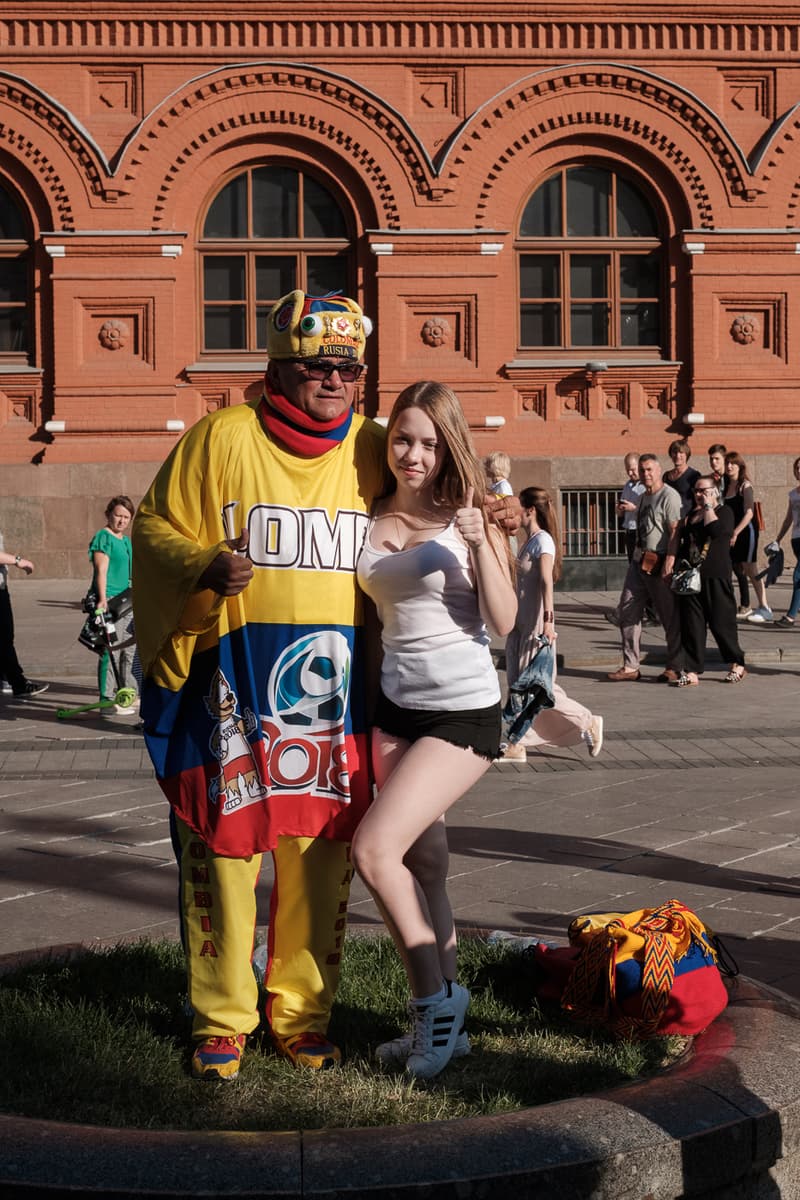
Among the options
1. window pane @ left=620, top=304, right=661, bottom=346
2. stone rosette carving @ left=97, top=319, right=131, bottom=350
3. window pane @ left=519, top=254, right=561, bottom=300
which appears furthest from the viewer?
window pane @ left=620, top=304, right=661, bottom=346

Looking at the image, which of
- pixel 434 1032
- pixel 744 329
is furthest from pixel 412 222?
pixel 434 1032

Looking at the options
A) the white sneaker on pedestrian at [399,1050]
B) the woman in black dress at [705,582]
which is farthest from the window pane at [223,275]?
the white sneaker on pedestrian at [399,1050]

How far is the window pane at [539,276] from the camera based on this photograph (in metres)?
23.9

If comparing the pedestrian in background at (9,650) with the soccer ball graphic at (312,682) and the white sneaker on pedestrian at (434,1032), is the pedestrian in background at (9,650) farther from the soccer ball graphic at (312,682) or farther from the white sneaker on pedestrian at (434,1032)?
the white sneaker on pedestrian at (434,1032)

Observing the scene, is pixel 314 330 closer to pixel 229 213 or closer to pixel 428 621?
pixel 428 621

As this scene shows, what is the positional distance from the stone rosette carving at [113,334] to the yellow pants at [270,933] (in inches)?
761

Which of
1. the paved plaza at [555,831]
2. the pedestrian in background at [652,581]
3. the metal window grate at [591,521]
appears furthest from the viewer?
the metal window grate at [591,521]

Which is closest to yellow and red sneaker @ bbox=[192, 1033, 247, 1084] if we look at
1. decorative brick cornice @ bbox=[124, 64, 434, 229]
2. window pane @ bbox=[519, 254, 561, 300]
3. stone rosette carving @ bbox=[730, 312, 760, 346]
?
decorative brick cornice @ bbox=[124, 64, 434, 229]

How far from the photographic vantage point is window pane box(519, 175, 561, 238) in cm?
2375

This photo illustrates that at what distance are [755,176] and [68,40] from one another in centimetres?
988

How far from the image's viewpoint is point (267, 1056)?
4.40 metres

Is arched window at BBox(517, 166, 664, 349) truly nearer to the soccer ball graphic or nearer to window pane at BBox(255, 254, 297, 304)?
window pane at BBox(255, 254, 297, 304)

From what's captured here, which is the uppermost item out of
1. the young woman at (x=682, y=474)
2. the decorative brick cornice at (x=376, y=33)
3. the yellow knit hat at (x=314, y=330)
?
the decorative brick cornice at (x=376, y=33)

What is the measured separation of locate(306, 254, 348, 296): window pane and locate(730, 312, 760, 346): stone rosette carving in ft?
18.6
